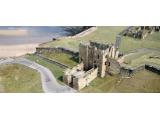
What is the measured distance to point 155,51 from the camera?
1972 inches

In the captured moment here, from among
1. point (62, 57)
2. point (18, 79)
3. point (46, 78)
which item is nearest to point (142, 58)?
point (62, 57)

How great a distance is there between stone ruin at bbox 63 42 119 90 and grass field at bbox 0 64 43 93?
15.8 ft

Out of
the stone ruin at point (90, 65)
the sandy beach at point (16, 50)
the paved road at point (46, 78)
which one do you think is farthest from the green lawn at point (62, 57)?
the sandy beach at point (16, 50)

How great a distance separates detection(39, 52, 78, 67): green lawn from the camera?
4488 centimetres

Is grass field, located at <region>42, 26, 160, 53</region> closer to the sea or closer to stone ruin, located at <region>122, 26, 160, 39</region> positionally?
stone ruin, located at <region>122, 26, 160, 39</region>

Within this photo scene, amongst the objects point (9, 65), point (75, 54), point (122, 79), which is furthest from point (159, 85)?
point (9, 65)

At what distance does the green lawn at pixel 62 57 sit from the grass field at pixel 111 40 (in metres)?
3.78

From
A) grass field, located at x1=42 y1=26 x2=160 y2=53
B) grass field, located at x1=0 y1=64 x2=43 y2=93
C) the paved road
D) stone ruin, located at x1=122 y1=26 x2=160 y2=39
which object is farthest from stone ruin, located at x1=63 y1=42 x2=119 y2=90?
stone ruin, located at x1=122 y1=26 x2=160 y2=39

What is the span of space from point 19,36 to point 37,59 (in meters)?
12.8

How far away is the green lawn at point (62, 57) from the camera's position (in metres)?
44.9

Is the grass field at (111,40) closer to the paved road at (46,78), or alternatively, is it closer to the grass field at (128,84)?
the paved road at (46,78)

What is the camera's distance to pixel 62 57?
4747cm
